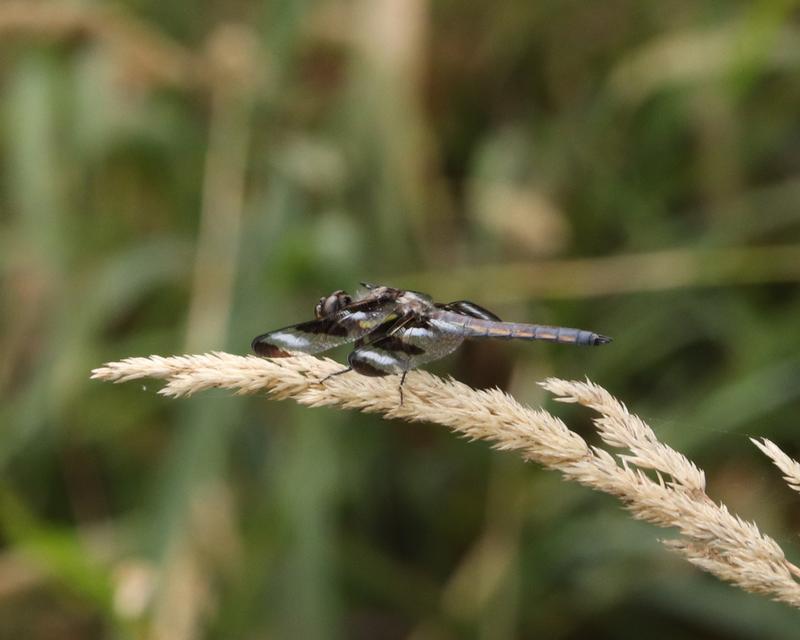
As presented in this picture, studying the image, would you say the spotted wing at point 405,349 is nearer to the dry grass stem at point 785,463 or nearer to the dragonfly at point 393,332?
the dragonfly at point 393,332

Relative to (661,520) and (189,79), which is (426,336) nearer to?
(661,520)

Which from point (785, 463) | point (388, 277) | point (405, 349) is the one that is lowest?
point (785, 463)

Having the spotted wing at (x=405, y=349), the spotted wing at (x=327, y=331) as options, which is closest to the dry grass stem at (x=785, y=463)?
the spotted wing at (x=405, y=349)

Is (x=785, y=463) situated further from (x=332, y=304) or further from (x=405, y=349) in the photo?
(x=332, y=304)

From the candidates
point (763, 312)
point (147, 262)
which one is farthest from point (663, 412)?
point (147, 262)

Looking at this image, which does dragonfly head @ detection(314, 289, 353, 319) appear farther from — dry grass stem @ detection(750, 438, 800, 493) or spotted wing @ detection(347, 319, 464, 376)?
dry grass stem @ detection(750, 438, 800, 493)

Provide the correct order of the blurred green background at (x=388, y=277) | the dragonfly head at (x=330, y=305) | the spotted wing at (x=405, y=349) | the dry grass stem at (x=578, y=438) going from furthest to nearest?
the blurred green background at (x=388, y=277) < the dragonfly head at (x=330, y=305) < the spotted wing at (x=405, y=349) < the dry grass stem at (x=578, y=438)

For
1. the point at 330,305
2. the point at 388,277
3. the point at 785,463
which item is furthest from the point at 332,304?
the point at 388,277
